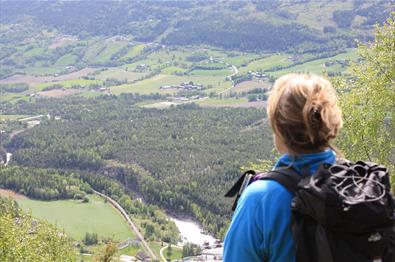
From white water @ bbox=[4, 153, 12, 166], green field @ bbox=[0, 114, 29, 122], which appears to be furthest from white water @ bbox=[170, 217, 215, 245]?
green field @ bbox=[0, 114, 29, 122]

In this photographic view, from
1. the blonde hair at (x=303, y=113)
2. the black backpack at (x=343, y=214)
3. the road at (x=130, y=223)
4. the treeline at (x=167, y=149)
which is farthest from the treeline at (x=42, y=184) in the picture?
the black backpack at (x=343, y=214)

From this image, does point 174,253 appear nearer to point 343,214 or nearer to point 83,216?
point 83,216

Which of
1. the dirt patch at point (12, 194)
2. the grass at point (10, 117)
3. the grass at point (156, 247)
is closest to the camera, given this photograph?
the grass at point (156, 247)

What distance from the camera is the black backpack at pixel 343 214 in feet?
17.4

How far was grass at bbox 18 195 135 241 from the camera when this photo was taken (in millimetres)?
95688

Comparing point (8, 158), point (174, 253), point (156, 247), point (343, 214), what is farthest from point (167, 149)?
point (343, 214)

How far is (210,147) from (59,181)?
43.1 m

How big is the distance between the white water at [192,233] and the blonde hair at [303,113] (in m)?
86.8

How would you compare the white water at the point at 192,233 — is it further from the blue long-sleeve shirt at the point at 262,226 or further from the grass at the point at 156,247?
the blue long-sleeve shirt at the point at 262,226

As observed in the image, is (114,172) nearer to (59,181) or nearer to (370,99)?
(59,181)

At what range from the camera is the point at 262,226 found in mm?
5871

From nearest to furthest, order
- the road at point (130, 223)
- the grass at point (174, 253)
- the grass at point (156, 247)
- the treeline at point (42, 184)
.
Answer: the grass at point (174, 253), the grass at point (156, 247), the road at point (130, 223), the treeline at point (42, 184)

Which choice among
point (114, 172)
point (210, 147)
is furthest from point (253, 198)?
point (210, 147)

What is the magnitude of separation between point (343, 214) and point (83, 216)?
10220 cm
